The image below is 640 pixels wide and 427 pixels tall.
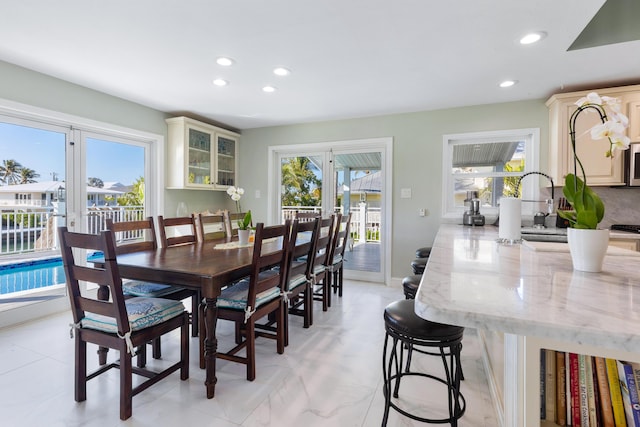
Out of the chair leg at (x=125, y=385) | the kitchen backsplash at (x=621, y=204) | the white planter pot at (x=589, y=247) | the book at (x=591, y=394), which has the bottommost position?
the chair leg at (x=125, y=385)

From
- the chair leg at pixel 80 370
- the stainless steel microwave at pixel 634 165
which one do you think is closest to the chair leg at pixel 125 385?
the chair leg at pixel 80 370

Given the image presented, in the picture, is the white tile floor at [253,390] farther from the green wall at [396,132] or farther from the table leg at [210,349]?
the green wall at [396,132]

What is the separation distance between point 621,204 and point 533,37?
2.24m

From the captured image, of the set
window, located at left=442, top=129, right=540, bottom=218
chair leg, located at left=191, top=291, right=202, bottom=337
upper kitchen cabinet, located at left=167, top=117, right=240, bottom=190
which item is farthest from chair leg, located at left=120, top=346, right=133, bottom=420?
window, located at left=442, top=129, right=540, bottom=218

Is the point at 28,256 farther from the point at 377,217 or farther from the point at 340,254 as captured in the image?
the point at 377,217

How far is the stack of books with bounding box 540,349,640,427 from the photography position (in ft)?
2.62

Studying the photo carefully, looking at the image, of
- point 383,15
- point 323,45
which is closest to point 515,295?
point 383,15

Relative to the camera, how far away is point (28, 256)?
118 inches

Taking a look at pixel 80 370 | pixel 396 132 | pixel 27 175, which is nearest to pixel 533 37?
pixel 396 132

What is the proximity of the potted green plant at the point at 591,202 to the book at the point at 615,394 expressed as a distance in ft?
1.21

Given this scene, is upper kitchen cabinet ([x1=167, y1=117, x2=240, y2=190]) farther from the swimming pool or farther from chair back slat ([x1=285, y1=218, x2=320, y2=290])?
chair back slat ([x1=285, y1=218, x2=320, y2=290])

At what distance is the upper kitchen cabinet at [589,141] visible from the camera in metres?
2.97

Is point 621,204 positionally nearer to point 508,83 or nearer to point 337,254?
point 508,83

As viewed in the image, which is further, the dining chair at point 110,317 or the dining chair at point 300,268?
the dining chair at point 300,268
